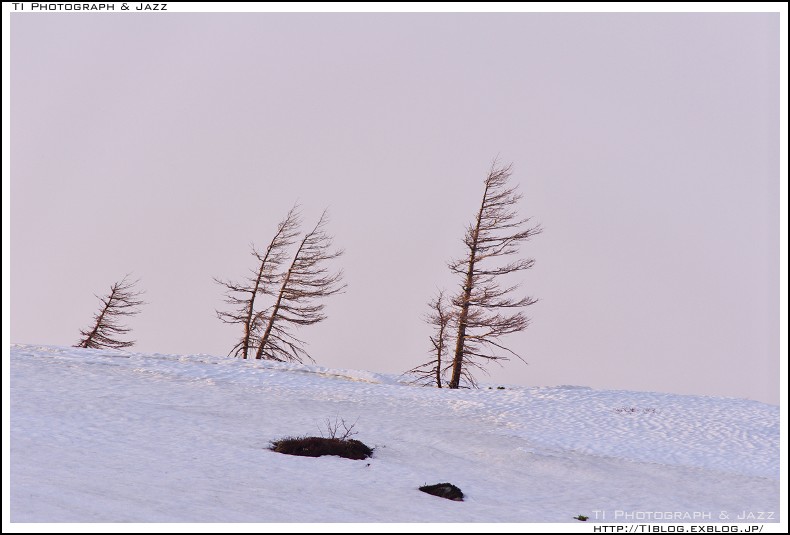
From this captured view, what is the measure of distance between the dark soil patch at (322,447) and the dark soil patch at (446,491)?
2.62m

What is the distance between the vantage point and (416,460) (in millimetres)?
16609

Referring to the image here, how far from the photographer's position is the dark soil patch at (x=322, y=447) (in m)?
16.1

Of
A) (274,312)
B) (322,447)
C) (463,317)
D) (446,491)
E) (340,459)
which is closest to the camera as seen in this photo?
(446,491)

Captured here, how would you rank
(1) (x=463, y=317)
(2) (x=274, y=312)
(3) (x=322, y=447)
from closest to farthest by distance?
(3) (x=322, y=447), (1) (x=463, y=317), (2) (x=274, y=312)

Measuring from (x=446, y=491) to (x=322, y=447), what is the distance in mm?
3636

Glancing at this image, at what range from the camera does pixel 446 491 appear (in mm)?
13852

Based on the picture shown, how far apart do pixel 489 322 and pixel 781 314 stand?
39.7 feet

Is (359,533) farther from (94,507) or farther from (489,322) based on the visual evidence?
(489,322)

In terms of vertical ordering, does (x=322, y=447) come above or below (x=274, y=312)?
below

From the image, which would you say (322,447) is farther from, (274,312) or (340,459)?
(274,312)

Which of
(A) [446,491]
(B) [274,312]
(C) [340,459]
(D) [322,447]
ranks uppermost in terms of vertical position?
(B) [274,312]

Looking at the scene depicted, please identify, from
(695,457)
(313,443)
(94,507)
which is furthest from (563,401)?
(94,507)

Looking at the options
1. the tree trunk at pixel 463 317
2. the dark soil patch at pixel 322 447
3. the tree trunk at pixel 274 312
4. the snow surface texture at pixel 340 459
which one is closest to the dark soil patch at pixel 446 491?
the snow surface texture at pixel 340 459

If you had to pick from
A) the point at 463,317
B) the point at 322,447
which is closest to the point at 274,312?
the point at 463,317
